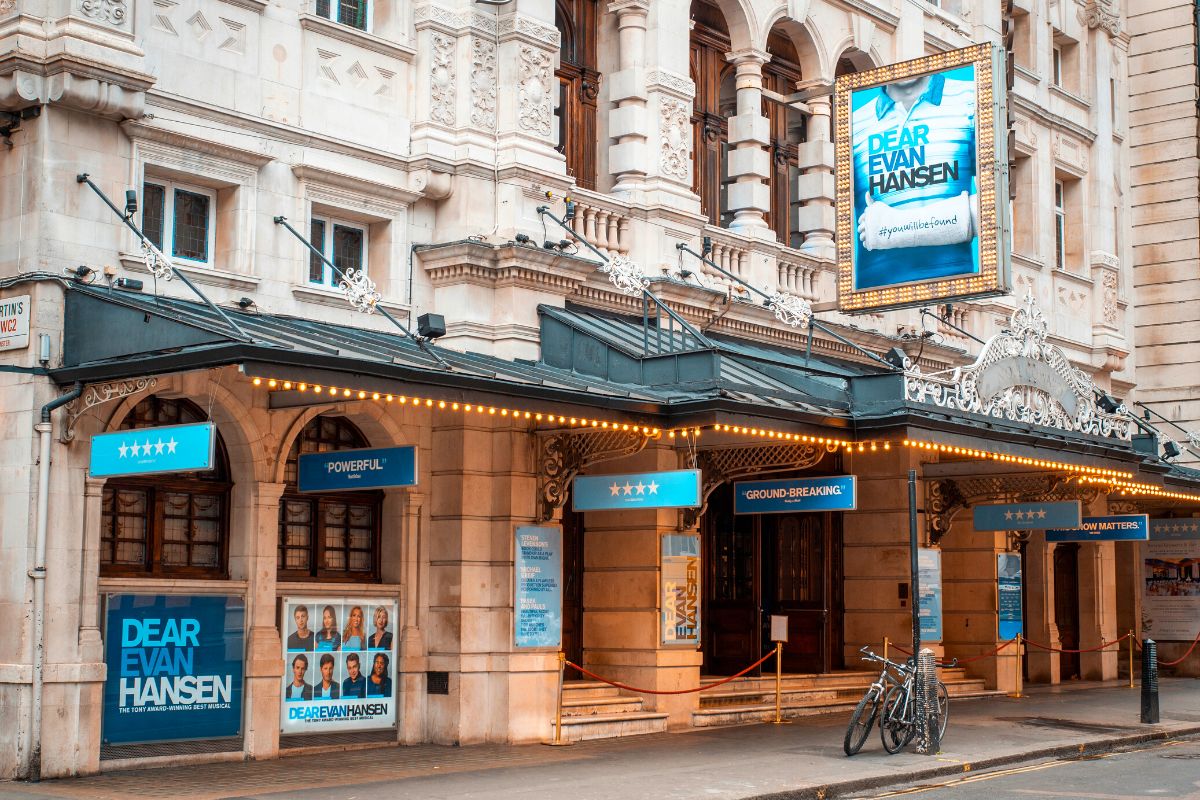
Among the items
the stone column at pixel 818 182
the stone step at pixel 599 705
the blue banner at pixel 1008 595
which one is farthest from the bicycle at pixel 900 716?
the blue banner at pixel 1008 595

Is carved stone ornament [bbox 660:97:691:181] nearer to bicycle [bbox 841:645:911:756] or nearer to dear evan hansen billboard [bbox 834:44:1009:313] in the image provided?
dear evan hansen billboard [bbox 834:44:1009:313]

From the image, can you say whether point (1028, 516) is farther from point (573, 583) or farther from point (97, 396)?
point (97, 396)

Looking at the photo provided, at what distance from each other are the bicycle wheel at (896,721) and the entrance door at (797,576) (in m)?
8.45

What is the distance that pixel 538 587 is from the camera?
19.4 meters

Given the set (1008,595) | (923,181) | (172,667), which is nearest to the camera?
(172,667)

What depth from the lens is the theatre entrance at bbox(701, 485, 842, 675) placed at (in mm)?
25500

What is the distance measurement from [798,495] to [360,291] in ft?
21.4

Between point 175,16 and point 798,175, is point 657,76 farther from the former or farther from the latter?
point 175,16

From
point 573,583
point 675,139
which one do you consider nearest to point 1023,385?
point 675,139

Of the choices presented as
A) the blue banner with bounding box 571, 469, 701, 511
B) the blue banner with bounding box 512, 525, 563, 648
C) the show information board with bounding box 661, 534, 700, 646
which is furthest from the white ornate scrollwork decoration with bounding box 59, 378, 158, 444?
the show information board with bounding box 661, 534, 700, 646

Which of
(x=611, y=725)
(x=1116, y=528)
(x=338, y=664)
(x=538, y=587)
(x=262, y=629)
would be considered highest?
(x=1116, y=528)

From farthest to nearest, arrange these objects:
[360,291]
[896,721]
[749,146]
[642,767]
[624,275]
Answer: [749,146], [624,275], [896,721], [360,291], [642,767]

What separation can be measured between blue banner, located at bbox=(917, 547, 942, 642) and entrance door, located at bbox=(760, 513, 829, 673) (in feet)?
5.27

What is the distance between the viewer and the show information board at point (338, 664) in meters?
17.7
